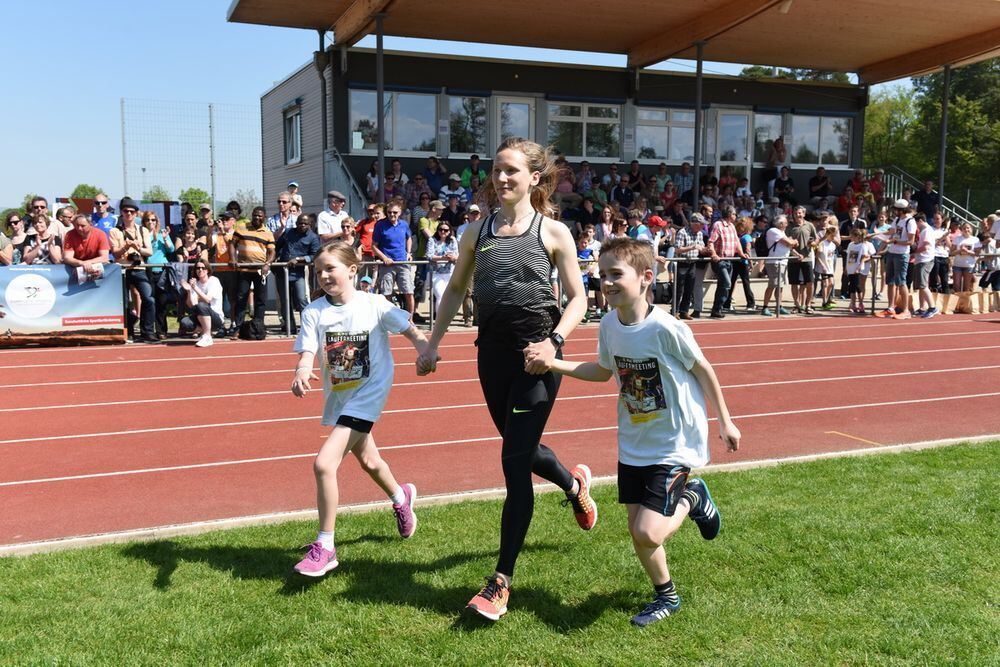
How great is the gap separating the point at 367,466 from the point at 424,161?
65.4 feet

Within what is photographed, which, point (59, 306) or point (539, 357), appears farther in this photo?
point (59, 306)

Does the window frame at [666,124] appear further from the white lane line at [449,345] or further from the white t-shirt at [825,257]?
the white lane line at [449,345]

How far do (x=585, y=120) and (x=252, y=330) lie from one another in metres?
14.9

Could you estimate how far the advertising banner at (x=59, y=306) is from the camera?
12.7m

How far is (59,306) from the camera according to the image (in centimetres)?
1288

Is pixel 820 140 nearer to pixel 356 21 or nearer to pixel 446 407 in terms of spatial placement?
pixel 356 21

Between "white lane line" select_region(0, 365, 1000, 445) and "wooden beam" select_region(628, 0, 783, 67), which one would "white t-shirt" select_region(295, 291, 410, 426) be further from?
"wooden beam" select_region(628, 0, 783, 67)

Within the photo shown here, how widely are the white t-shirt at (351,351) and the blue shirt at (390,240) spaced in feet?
33.8

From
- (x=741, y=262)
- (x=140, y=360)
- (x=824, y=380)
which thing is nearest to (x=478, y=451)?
(x=824, y=380)

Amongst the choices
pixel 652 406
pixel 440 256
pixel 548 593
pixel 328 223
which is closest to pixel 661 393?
pixel 652 406

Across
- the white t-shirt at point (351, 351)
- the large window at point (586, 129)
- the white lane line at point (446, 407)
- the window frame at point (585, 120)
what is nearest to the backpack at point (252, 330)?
the white lane line at point (446, 407)

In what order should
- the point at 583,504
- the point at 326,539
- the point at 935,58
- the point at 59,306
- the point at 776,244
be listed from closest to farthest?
the point at 326,539 → the point at 583,504 → the point at 59,306 → the point at 776,244 → the point at 935,58

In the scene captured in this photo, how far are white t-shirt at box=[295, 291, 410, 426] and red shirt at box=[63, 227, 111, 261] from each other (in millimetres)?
9968

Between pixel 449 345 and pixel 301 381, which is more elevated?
pixel 301 381
